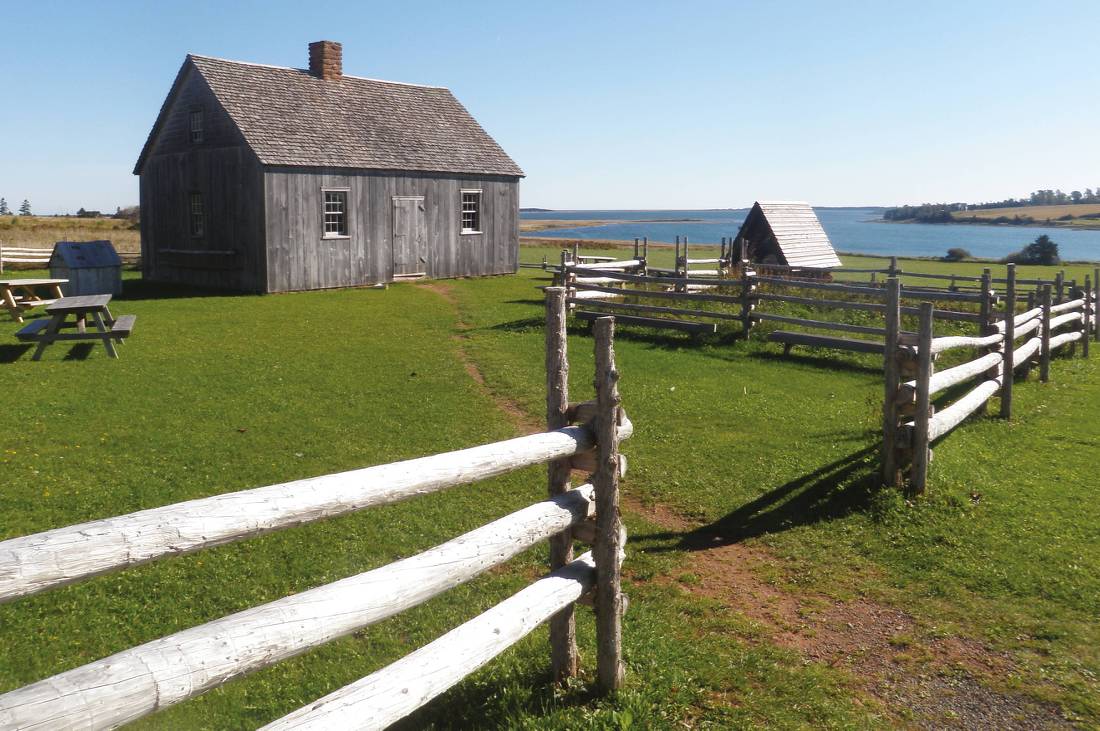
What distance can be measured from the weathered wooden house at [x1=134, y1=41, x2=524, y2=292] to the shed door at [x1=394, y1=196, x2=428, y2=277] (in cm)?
4

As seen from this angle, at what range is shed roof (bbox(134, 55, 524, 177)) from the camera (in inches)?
1008

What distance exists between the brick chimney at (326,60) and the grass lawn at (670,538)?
1693 cm

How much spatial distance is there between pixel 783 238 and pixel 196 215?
17.9 meters

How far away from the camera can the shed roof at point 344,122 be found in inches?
1008

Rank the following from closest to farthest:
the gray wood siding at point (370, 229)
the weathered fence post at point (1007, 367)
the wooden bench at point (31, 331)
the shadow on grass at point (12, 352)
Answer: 1. the weathered fence post at point (1007, 367)
2. the shadow on grass at point (12, 352)
3. the wooden bench at point (31, 331)
4. the gray wood siding at point (370, 229)

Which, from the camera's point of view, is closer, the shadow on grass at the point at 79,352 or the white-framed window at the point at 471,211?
the shadow on grass at the point at 79,352

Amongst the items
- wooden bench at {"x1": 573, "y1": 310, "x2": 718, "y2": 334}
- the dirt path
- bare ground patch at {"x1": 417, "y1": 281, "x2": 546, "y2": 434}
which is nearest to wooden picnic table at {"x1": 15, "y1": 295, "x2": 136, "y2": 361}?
bare ground patch at {"x1": 417, "y1": 281, "x2": 546, "y2": 434}

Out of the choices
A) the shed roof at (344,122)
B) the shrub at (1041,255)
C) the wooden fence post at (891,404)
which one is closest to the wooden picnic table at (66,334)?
the shed roof at (344,122)

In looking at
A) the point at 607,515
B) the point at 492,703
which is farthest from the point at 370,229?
the point at 492,703

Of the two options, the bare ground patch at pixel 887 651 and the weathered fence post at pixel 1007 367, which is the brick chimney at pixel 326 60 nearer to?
the weathered fence post at pixel 1007 367

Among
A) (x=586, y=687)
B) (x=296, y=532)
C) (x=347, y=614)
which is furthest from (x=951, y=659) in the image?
(x=296, y=532)

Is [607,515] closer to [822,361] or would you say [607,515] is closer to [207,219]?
[822,361]

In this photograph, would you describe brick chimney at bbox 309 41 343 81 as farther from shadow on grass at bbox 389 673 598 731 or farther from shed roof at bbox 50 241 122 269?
shadow on grass at bbox 389 673 598 731

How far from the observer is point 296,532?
282 inches
